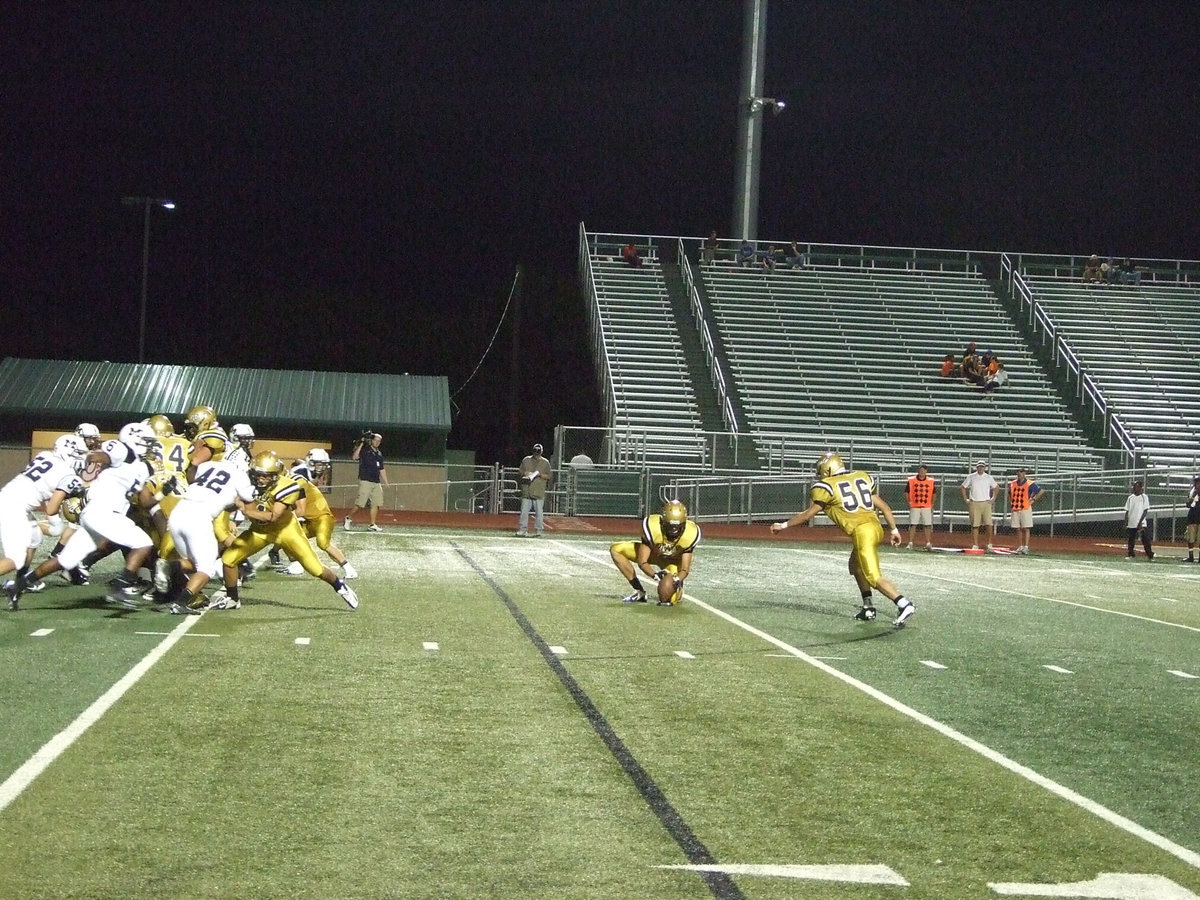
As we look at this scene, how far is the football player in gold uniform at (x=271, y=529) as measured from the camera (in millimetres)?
10227

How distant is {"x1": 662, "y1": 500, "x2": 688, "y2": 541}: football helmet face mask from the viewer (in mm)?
11688

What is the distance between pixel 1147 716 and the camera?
A: 294 inches

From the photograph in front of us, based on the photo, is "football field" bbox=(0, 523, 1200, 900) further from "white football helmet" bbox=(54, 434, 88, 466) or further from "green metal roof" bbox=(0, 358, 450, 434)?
"green metal roof" bbox=(0, 358, 450, 434)

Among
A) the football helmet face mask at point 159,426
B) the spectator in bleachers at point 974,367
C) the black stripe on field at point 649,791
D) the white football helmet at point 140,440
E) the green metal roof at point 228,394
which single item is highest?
the spectator in bleachers at point 974,367

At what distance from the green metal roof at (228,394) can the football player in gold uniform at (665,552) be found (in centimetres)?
1979

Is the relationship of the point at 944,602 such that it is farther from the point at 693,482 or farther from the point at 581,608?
the point at 693,482

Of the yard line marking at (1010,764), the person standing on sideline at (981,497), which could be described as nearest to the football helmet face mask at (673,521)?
the yard line marking at (1010,764)

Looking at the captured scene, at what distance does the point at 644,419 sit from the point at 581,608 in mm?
19551

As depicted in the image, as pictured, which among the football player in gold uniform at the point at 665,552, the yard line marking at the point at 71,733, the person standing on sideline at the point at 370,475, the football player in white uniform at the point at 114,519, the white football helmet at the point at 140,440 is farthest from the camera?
the person standing on sideline at the point at 370,475

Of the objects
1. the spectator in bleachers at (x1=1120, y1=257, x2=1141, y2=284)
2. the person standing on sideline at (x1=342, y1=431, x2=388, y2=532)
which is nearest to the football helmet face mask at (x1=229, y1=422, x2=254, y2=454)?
the person standing on sideline at (x1=342, y1=431, x2=388, y2=532)

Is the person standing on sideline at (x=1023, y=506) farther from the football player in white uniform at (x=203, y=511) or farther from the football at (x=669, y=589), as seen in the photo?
the football player in white uniform at (x=203, y=511)

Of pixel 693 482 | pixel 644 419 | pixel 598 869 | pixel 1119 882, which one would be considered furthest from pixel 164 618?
pixel 644 419

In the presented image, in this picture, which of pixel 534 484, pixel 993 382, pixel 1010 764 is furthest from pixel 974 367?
pixel 1010 764

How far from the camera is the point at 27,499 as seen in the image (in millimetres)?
9789
